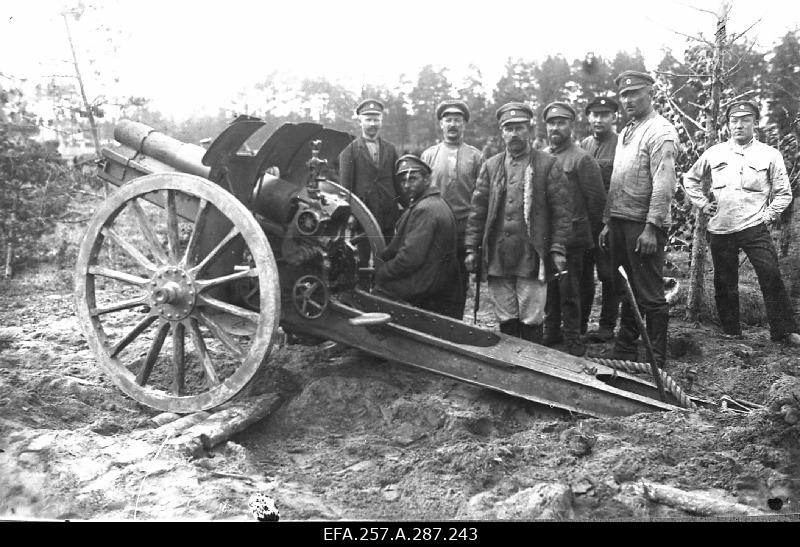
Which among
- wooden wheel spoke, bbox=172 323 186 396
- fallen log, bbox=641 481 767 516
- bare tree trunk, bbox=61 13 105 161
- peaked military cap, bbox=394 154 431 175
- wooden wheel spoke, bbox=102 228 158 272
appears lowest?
fallen log, bbox=641 481 767 516

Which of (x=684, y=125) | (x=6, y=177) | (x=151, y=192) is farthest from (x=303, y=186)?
(x=684, y=125)

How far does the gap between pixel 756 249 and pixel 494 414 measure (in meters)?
2.46

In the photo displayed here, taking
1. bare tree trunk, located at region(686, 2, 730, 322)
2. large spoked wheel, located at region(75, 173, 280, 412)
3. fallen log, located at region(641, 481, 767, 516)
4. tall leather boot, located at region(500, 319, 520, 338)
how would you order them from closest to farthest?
fallen log, located at region(641, 481, 767, 516)
large spoked wheel, located at region(75, 173, 280, 412)
tall leather boot, located at region(500, 319, 520, 338)
bare tree trunk, located at region(686, 2, 730, 322)

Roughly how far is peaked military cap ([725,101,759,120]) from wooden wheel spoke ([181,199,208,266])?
151 inches

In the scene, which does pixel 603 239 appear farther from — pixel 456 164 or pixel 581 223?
pixel 456 164

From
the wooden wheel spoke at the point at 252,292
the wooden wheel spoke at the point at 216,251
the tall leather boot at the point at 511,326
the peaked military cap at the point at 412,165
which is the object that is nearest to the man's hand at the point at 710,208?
the tall leather boot at the point at 511,326

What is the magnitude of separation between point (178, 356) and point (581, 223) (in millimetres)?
3245

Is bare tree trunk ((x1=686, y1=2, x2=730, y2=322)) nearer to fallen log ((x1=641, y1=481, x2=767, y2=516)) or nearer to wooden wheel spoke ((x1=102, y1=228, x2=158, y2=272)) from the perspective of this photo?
fallen log ((x1=641, y1=481, x2=767, y2=516))

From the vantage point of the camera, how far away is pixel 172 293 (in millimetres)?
3996

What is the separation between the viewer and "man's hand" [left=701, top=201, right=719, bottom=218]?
211 inches

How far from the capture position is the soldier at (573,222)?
545 cm

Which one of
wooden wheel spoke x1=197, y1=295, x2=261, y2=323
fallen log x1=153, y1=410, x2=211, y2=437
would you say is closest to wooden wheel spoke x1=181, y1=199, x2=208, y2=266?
wooden wheel spoke x1=197, y1=295, x2=261, y2=323

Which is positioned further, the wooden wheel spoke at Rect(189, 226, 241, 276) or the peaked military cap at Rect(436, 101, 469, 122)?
the peaked military cap at Rect(436, 101, 469, 122)

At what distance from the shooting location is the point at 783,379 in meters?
4.16
